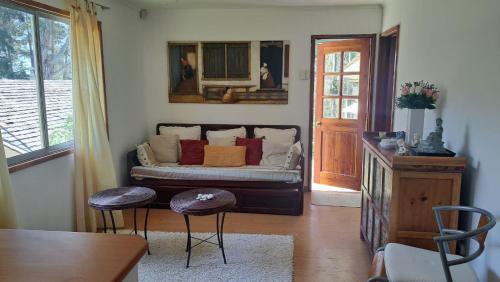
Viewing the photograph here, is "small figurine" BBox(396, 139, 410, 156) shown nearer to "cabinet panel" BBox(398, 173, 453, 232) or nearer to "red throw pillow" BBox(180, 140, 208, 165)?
"cabinet panel" BBox(398, 173, 453, 232)

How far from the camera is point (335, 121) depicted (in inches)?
197

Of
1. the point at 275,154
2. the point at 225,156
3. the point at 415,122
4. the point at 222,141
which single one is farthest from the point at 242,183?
the point at 415,122

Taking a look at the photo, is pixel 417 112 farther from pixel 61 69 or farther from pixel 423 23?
pixel 61 69

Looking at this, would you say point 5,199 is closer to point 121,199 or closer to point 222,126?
point 121,199

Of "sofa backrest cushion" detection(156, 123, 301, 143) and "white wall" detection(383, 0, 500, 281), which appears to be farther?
"sofa backrest cushion" detection(156, 123, 301, 143)

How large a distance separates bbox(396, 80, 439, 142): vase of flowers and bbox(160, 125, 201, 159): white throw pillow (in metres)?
2.80

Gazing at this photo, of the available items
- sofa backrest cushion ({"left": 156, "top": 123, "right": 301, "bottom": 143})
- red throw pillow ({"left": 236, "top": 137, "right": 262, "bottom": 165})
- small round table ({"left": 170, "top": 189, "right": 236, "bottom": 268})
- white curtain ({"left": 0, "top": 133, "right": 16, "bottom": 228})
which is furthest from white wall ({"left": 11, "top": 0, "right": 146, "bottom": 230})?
red throw pillow ({"left": 236, "top": 137, "right": 262, "bottom": 165})

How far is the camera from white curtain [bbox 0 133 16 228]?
2.30 metres

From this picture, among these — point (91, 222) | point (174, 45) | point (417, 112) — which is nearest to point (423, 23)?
point (417, 112)

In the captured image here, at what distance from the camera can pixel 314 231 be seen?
141 inches

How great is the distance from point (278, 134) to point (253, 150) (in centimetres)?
40

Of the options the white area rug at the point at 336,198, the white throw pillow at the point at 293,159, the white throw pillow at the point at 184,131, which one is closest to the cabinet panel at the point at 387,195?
the white throw pillow at the point at 293,159

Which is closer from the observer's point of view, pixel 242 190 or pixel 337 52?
pixel 242 190

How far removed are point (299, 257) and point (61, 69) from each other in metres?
2.64
